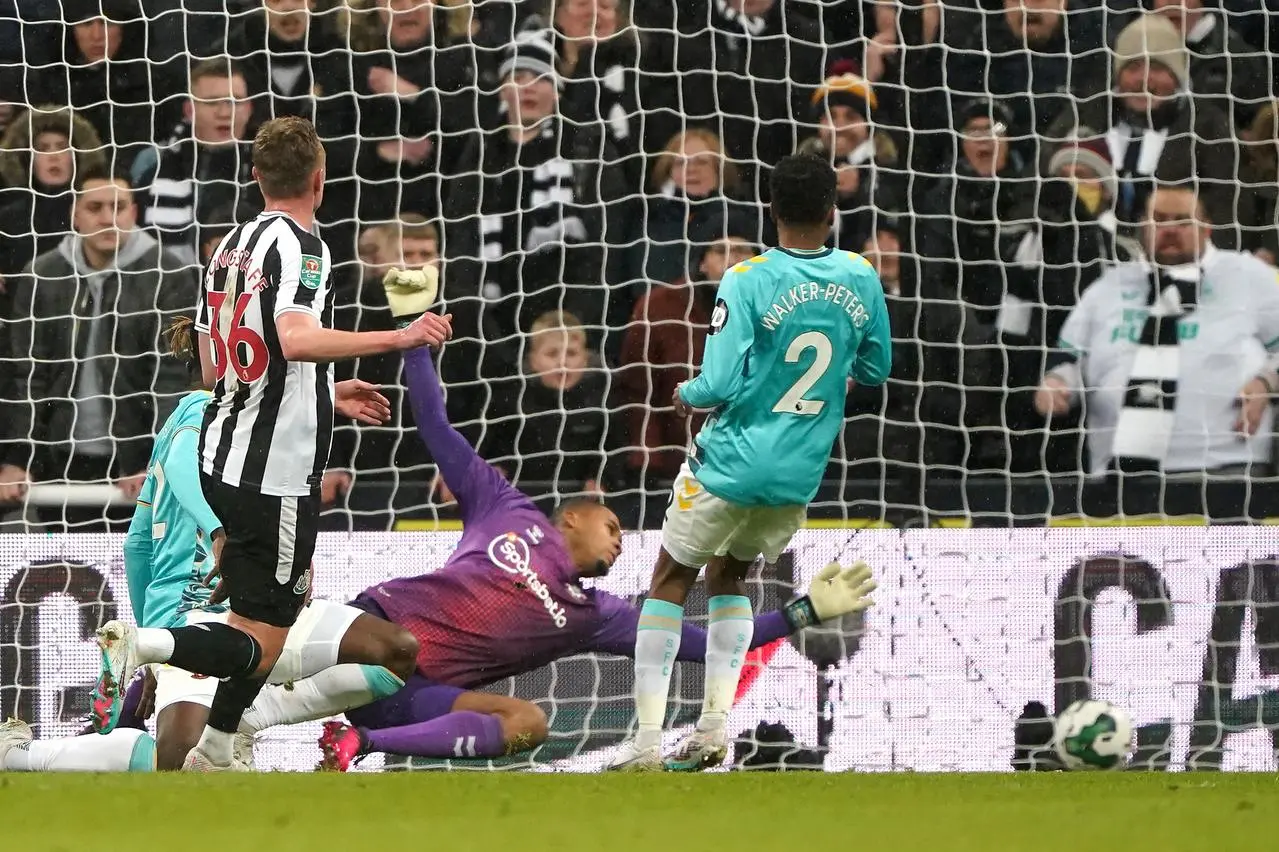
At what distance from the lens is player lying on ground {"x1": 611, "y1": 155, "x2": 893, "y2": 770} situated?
16.4ft

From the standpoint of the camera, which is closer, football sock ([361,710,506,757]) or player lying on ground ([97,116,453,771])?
player lying on ground ([97,116,453,771])

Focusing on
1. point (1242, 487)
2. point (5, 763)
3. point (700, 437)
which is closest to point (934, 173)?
point (1242, 487)

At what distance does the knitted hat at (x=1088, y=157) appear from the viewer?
7.37m

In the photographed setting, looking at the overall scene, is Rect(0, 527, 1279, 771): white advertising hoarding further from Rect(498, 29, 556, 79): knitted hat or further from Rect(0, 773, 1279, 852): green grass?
Rect(498, 29, 556, 79): knitted hat

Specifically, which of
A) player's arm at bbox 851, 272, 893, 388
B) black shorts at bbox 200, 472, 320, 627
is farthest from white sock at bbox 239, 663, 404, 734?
player's arm at bbox 851, 272, 893, 388

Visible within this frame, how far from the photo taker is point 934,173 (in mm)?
7414

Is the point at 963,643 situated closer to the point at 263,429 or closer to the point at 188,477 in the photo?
the point at 188,477

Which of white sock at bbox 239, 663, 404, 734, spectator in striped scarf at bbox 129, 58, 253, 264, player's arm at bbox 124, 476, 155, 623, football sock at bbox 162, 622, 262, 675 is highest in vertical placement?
spectator in striped scarf at bbox 129, 58, 253, 264

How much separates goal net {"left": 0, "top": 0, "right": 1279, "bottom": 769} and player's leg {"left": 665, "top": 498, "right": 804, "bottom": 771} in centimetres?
89

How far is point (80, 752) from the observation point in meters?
5.41

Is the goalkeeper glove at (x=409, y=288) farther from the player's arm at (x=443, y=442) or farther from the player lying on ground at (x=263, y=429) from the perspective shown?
the player lying on ground at (x=263, y=429)

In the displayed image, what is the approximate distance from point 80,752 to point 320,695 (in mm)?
703

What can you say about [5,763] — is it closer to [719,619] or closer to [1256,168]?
[719,619]

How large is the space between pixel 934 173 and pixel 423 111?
2.09m
